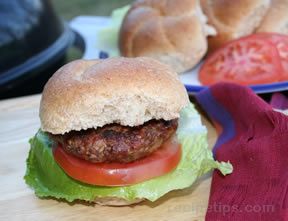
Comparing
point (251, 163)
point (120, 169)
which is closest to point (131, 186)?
point (120, 169)

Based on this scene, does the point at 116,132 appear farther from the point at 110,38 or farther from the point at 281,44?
the point at 110,38

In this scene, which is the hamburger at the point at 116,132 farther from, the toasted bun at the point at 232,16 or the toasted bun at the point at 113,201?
the toasted bun at the point at 232,16

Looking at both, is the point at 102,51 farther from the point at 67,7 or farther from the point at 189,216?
the point at 67,7

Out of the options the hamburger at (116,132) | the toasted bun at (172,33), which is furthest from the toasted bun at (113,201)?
the toasted bun at (172,33)

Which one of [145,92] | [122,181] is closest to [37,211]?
[122,181]

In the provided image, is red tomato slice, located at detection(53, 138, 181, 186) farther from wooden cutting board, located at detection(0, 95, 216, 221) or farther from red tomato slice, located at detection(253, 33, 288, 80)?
red tomato slice, located at detection(253, 33, 288, 80)
